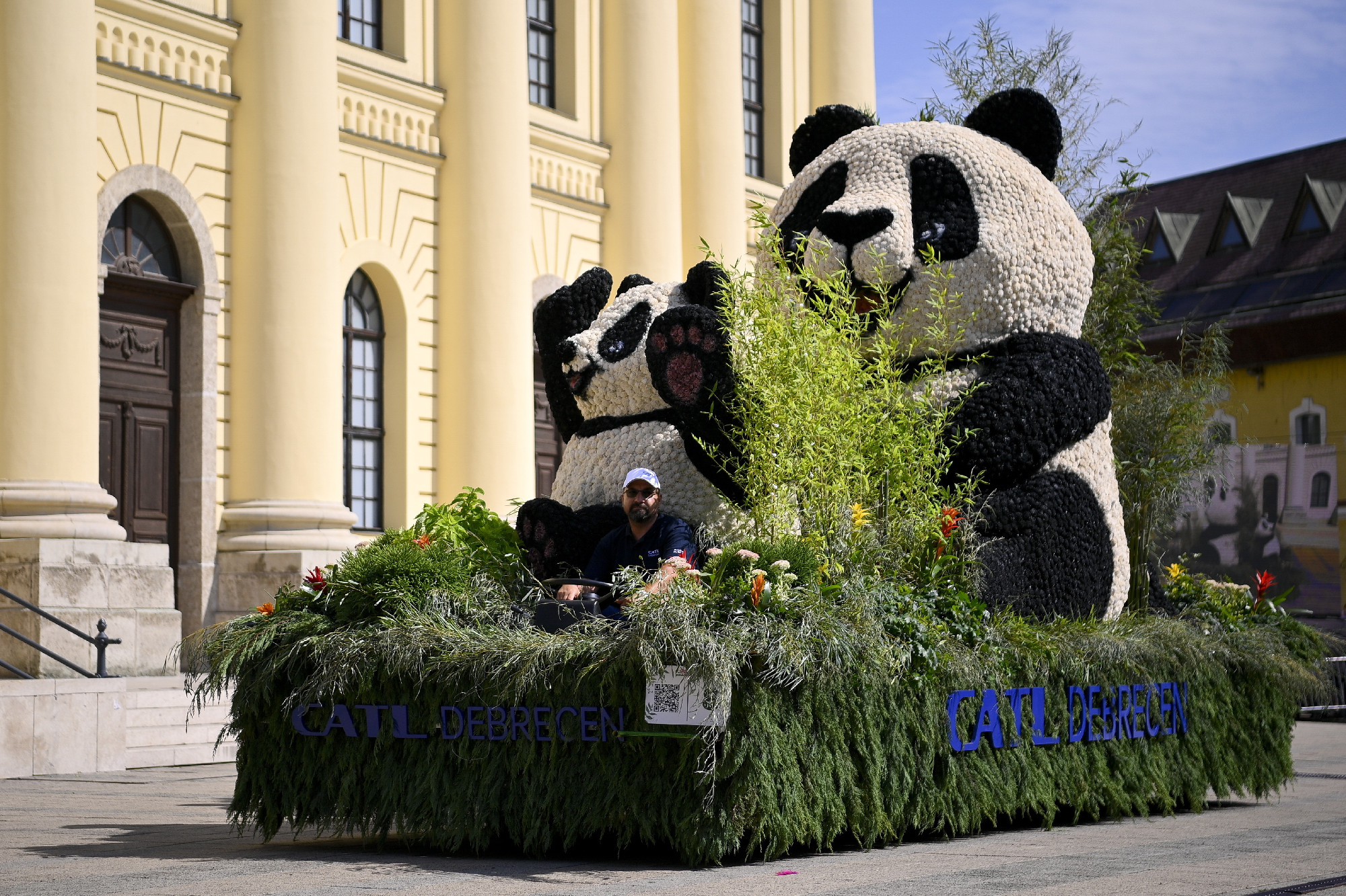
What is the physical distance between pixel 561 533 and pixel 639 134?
50.9 ft

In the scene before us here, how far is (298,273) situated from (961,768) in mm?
11945

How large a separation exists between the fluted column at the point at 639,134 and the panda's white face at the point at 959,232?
13.9 meters

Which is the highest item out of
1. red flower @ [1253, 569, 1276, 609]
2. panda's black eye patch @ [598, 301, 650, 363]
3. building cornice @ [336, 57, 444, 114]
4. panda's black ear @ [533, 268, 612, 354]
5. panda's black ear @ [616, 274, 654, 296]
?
building cornice @ [336, 57, 444, 114]

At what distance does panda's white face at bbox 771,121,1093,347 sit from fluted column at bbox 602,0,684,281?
45.8 feet

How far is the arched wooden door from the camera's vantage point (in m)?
17.4

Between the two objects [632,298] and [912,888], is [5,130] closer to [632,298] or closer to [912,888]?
[632,298]

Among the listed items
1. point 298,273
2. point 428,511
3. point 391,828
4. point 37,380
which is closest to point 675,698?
point 391,828

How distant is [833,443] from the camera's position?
8180mm

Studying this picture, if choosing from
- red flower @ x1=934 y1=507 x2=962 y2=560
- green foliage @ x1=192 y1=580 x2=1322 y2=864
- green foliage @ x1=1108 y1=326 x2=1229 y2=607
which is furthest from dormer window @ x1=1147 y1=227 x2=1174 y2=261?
red flower @ x1=934 y1=507 x2=962 y2=560

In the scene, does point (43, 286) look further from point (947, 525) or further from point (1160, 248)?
point (1160, 248)

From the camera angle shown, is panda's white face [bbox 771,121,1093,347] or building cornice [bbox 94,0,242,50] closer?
panda's white face [bbox 771,121,1093,347]

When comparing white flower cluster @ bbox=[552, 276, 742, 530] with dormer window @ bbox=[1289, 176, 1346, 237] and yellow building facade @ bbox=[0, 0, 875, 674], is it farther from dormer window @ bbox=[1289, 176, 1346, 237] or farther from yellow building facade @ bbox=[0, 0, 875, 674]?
dormer window @ bbox=[1289, 176, 1346, 237]

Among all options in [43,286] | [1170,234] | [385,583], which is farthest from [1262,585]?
[1170,234]

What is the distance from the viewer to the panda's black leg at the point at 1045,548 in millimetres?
8469
